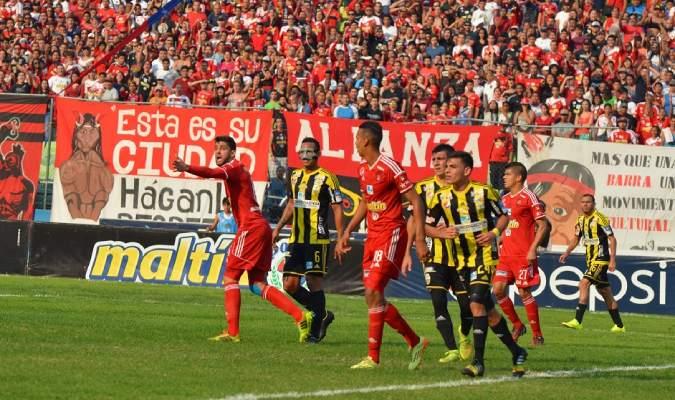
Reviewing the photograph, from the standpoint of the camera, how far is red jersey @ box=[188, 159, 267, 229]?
14.9 metres

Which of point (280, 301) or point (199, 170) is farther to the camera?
point (280, 301)

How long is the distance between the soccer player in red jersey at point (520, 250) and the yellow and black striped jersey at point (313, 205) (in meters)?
2.25

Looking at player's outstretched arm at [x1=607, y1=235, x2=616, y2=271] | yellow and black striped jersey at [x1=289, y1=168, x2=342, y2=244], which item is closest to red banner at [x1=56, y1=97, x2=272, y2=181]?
player's outstretched arm at [x1=607, y1=235, x2=616, y2=271]

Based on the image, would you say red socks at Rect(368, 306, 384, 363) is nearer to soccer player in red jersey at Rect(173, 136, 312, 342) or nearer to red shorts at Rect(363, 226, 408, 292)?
red shorts at Rect(363, 226, 408, 292)

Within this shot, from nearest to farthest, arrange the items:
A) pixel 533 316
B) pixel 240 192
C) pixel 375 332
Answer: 1. pixel 375 332
2. pixel 240 192
3. pixel 533 316

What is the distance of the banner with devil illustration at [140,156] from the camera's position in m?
27.3

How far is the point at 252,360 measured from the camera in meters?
13.0

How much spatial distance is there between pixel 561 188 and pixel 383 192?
13.5m

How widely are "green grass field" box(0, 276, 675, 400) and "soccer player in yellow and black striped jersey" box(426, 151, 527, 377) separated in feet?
2.98

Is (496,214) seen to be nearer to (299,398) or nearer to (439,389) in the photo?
(439,389)

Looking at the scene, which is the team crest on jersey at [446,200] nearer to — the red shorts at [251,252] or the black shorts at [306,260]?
the red shorts at [251,252]

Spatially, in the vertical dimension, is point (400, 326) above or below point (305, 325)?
above

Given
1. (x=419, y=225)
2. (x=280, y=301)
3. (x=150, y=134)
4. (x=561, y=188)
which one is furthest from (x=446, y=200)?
(x=150, y=134)

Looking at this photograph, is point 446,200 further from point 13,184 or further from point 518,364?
point 13,184
